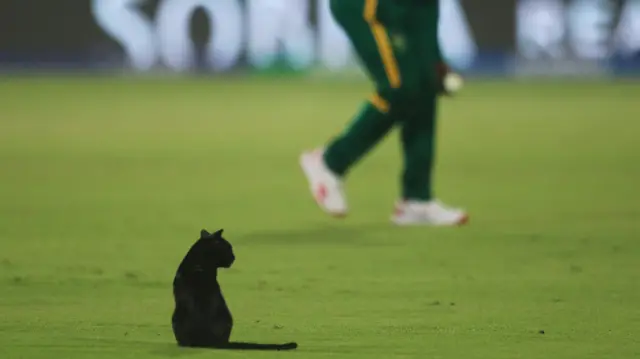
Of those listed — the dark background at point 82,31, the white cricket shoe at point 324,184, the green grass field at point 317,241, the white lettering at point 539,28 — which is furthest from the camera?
the dark background at point 82,31

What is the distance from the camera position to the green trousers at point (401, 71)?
870 cm

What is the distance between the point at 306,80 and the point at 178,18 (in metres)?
2.18

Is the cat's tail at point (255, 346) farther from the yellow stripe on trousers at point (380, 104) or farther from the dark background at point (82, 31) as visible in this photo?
the dark background at point (82, 31)

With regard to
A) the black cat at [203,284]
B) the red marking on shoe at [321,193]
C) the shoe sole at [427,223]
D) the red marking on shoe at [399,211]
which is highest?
the black cat at [203,284]

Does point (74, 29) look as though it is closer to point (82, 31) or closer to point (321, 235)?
point (82, 31)

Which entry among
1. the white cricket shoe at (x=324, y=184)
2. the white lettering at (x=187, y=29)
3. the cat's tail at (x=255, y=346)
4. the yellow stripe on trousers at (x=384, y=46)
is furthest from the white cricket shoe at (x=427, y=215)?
the white lettering at (x=187, y=29)

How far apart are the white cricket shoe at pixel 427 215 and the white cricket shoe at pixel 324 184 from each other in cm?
29

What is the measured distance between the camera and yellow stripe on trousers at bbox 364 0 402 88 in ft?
28.5

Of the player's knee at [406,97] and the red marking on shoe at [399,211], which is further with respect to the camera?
the red marking on shoe at [399,211]

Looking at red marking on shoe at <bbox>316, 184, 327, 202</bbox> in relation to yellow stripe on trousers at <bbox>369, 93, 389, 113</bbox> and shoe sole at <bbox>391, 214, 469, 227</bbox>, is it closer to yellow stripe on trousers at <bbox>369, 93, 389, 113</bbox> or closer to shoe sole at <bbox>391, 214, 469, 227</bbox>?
shoe sole at <bbox>391, 214, 469, 227</bbox>

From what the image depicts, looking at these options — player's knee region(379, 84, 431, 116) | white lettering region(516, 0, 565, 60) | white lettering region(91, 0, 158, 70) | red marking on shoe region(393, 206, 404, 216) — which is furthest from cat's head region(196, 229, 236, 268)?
white lettering region(91, 0, 158, 70)

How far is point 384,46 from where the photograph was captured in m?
8.71

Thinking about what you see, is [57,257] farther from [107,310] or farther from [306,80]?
[306,80]

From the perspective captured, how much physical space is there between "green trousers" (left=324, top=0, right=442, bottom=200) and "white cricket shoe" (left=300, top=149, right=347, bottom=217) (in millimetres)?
195
